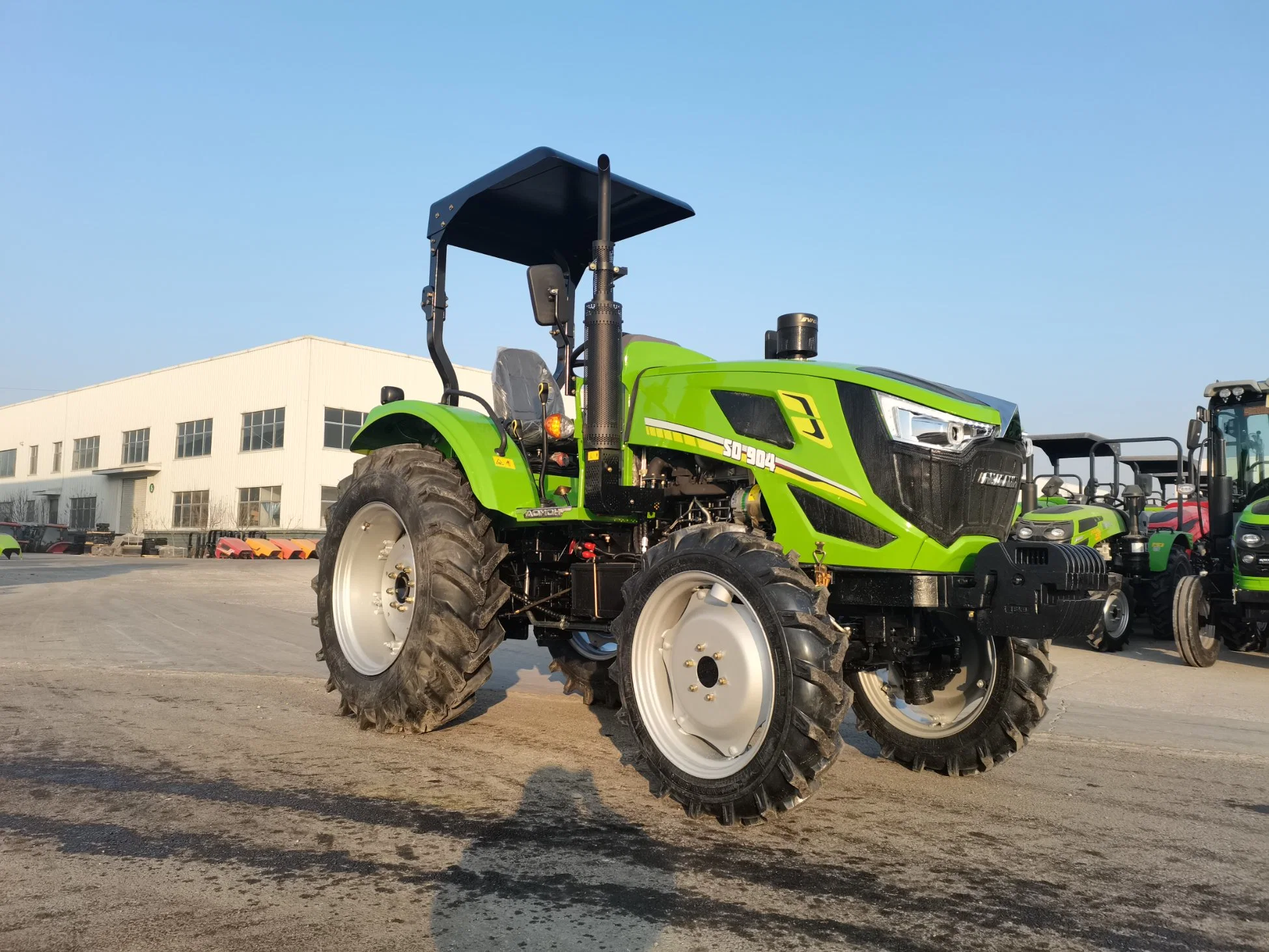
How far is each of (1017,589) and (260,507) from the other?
43.2 m

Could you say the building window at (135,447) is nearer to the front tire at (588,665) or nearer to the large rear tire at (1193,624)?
the front tire at (588,665)

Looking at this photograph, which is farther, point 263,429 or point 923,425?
point 263,429

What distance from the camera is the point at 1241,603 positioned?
927 centimetres

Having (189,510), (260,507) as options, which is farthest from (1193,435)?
(189,510)

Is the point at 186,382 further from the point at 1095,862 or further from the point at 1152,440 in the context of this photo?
Result: the point at 1095,862

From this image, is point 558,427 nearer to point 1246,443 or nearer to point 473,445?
point 473,445

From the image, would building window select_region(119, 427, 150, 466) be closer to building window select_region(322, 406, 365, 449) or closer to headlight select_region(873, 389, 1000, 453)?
building window select_region(322, 406, 365, 449)

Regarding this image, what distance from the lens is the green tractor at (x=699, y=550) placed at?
3.49 meters

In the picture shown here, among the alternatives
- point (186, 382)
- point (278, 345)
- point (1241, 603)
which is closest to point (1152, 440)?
point (1241, 603)

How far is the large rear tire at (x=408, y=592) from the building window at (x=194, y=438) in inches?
1735

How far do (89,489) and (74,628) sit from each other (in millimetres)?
49412

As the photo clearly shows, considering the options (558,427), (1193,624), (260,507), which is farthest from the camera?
(260,507)

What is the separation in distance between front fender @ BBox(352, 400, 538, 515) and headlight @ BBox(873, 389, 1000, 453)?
204cm

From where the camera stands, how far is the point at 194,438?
47.0 meters
